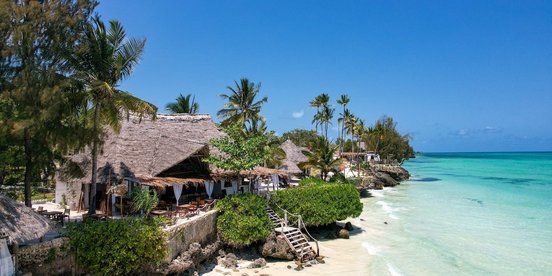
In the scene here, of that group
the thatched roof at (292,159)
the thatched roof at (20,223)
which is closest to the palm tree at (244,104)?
the thatched roof at (292,159)

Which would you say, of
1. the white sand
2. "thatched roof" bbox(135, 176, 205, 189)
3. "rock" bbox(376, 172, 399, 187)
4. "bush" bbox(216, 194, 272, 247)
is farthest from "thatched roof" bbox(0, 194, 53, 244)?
"rock" bbox(376, 172, 399, 187)

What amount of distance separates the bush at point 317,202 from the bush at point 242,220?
2566 mm

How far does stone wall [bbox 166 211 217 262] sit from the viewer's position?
1534 centimetres

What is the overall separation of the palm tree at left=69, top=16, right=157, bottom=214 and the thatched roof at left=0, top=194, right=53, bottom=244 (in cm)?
381

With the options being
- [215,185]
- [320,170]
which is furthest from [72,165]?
[320,170]

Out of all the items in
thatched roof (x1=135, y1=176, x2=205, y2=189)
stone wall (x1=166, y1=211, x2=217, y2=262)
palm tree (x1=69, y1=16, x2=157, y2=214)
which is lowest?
stone wall (x1=166, y1=211, x2=217, y2=262)

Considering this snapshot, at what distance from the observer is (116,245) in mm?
13125

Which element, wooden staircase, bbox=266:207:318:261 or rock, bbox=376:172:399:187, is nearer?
wooden staircase, bbox=266:207:318:261

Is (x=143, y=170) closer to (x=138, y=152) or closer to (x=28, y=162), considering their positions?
(x=138, y=152)

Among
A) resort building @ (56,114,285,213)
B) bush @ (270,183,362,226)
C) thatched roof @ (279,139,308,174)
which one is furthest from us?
thatched roof @ (279,139,308,174)

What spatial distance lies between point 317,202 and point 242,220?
18.1ft

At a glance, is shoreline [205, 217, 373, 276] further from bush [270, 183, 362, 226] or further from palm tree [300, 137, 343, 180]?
palm tree [300, 137, 343, 180]

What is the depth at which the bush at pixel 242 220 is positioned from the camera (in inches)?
722

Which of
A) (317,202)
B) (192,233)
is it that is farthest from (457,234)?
(192,233)
